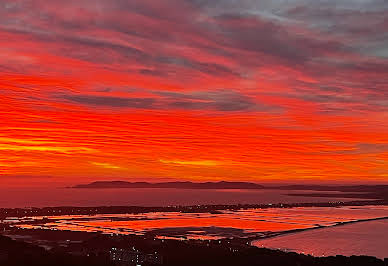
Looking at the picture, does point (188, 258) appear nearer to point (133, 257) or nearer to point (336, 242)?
point (133, 257)

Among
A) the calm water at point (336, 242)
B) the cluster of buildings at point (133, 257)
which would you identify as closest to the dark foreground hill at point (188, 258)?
the cluster of buildings at point (133, 257)

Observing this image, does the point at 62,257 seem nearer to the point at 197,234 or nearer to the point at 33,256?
the point at 33,256

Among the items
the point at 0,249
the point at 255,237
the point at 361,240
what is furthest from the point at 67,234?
the point at 361,240

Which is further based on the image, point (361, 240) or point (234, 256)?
point (361, 240)

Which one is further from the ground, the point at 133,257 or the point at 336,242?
the point at 133,257

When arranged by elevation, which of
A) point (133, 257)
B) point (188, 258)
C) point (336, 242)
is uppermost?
point (133, 257)

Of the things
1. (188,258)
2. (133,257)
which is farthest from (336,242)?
(133,257)

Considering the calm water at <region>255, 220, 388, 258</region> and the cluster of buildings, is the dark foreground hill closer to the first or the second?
the cluster of buildings

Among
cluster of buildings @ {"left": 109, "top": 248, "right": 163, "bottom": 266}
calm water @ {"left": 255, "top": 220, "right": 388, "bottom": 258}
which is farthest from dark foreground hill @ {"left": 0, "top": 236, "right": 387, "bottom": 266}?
calm water @ {"left": 255, "top": 220, "right": 388, "bottom": 258}
